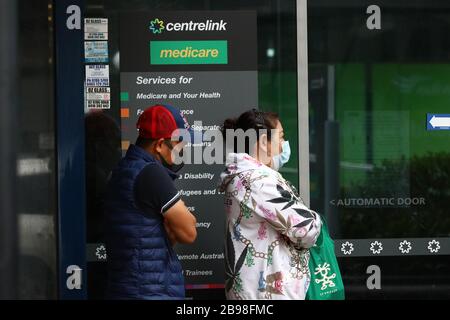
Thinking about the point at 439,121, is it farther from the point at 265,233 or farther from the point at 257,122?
the point at 265,233

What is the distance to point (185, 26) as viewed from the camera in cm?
553

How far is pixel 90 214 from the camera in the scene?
562 cm

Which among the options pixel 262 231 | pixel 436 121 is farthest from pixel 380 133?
pixel 262 231

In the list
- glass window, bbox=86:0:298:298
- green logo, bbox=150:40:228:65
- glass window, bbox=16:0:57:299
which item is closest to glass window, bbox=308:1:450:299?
glass window, bbox=86:0:298:298

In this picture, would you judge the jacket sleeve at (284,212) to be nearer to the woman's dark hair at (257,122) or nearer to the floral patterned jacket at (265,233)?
the floral patterned jacket at (265,233)

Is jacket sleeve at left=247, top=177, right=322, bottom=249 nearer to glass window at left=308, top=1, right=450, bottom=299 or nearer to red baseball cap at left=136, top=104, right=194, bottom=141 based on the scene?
red baseball cap at left=136, top=104, right=194, bottom=141

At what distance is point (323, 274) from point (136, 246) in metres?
1.00

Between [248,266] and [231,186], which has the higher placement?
[231,186]

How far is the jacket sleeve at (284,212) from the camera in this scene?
13.8ft

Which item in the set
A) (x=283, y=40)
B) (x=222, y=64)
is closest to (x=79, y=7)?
(x=222, y=64)
